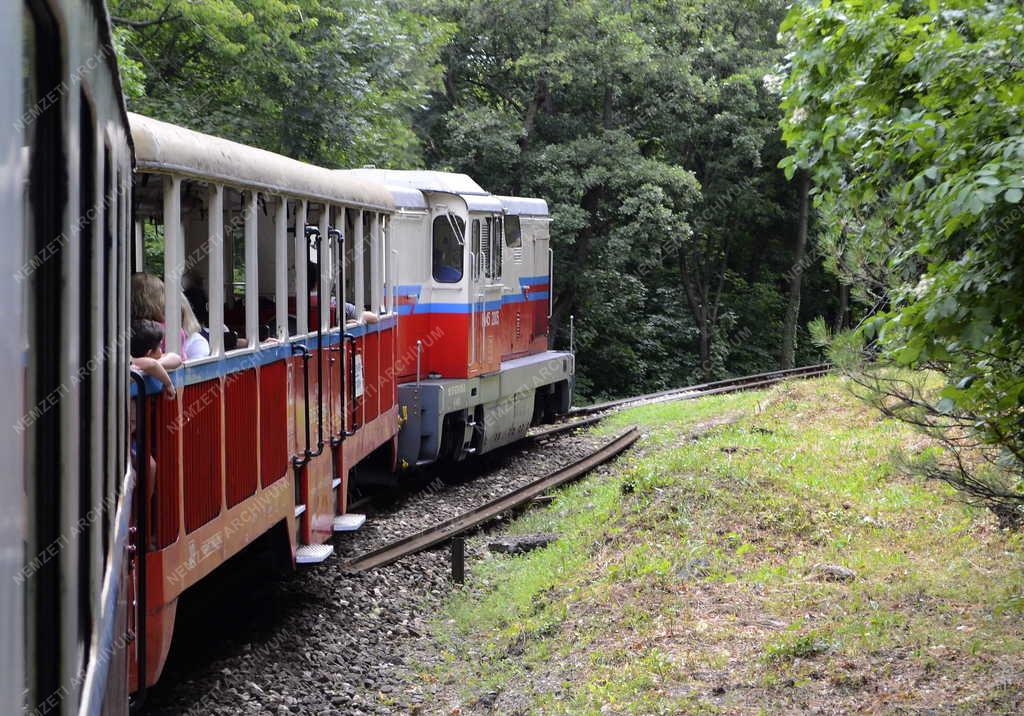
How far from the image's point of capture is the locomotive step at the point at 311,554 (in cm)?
801

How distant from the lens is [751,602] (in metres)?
7.35

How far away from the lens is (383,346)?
447 inches

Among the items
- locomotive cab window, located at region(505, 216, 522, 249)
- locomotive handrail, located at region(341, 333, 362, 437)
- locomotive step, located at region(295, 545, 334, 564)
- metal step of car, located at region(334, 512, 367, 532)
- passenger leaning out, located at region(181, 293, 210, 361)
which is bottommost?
metal step of car, located at region(334, 512, 367, 532)

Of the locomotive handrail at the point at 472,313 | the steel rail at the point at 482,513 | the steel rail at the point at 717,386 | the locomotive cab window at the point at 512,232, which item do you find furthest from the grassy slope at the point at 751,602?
the steel rail at the point at 717,386

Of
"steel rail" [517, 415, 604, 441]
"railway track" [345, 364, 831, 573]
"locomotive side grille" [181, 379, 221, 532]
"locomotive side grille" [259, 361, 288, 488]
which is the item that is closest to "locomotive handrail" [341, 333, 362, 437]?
"railway track" [345, 364, 831, 573]

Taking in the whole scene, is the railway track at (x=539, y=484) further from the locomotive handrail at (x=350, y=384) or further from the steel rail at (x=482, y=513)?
the locomotive handrail at (x=350, y=384)

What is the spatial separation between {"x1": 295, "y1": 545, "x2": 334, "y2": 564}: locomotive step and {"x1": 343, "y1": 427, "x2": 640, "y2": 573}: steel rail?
113cm

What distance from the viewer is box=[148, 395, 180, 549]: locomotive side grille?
5.12 metres

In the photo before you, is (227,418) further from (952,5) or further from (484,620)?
(952,5)

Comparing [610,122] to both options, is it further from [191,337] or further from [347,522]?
[191,337]

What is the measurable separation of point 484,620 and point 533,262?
10.0 m

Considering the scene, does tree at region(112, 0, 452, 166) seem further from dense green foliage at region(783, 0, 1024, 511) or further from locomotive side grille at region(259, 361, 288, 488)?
dense green foliage at region(783, 0, 1024, 511)

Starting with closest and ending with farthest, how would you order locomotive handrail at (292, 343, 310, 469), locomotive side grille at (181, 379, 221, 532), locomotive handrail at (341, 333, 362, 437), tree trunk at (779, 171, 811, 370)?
1. locomotive side grille at (181, 379, 221, 532)
2. locomotive handrail at (292, 343, 310, 469)
3. locomotive handrail at (341, 333, 362, 437)
4. tree trunk at (779, 171, 811, 370)

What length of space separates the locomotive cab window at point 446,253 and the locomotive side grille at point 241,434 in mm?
7406
